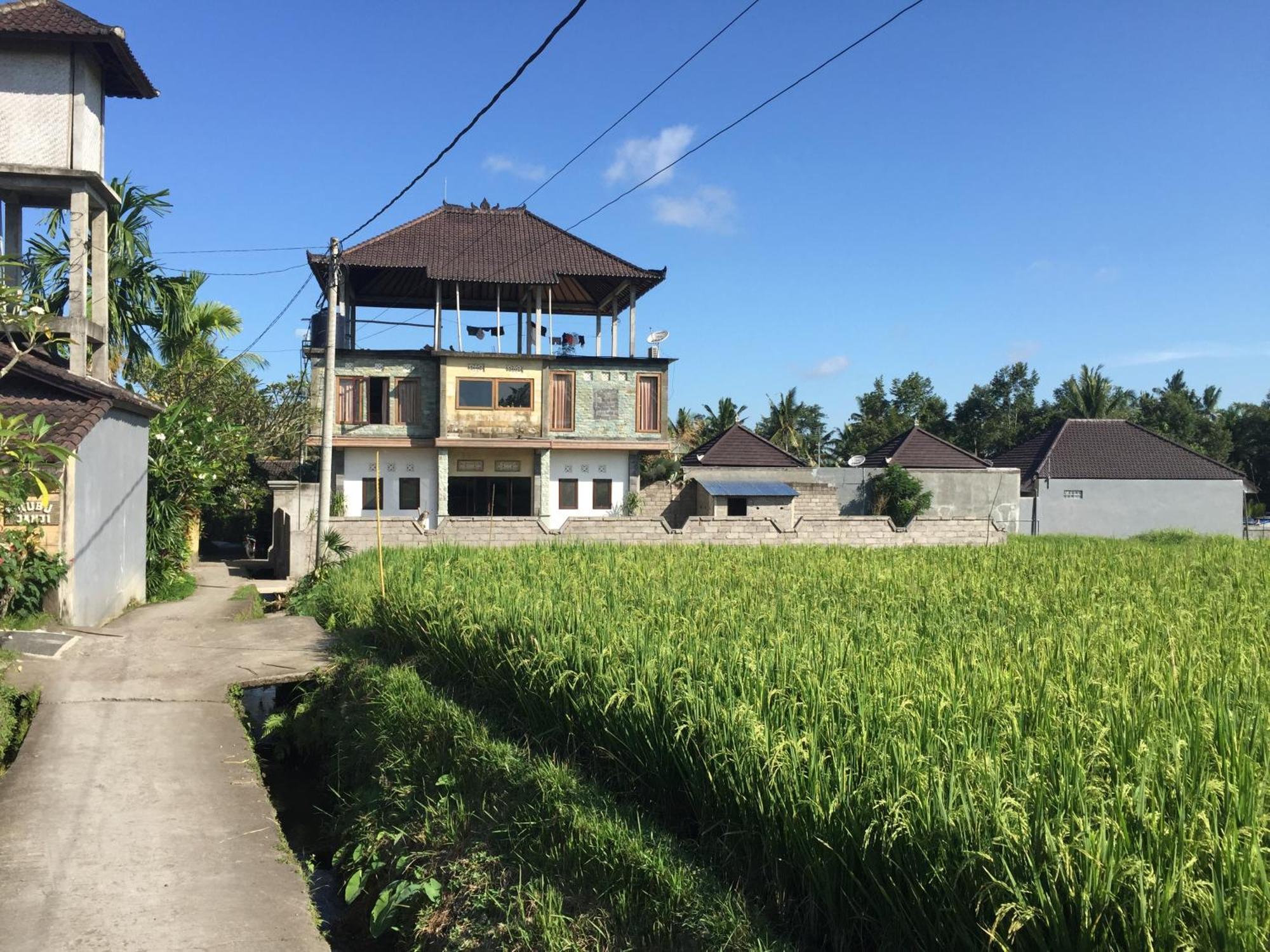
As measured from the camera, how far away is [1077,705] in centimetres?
459

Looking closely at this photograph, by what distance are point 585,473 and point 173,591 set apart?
14.5 meters

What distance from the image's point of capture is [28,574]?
33.9ft

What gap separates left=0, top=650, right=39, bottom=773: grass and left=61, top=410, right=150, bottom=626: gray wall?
2.82m

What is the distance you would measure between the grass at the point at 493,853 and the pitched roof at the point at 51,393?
612 cm

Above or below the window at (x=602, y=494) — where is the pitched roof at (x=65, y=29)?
above

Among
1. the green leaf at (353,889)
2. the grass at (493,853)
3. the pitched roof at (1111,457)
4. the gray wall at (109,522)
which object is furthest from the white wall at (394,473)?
the pitched roof at (1111,457)

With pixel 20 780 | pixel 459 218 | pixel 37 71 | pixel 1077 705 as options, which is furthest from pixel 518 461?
pixel 1077 705

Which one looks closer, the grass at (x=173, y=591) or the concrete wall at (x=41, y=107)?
the concrete wall at (x=41, y=107)

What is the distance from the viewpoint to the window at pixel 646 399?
1102 inches

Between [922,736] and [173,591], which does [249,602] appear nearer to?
[173,591]

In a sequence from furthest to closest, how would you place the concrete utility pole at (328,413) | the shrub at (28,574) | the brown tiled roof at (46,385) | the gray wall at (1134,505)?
the gray wall at (1134,505)
the concrete utility pole at (328,413)
the brown tiled roof at (46,385)
the shrub at (28,574)

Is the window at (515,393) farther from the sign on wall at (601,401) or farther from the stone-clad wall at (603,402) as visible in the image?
the sign on wall at (601,401)

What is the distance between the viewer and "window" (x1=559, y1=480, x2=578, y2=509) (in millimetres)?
28000

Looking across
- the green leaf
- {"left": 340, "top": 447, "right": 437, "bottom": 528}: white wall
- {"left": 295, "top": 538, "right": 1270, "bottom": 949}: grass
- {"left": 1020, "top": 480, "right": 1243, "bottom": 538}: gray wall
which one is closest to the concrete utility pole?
{"left": 295, "top": 538, "right": 1270, "bottom": 949}: grass
